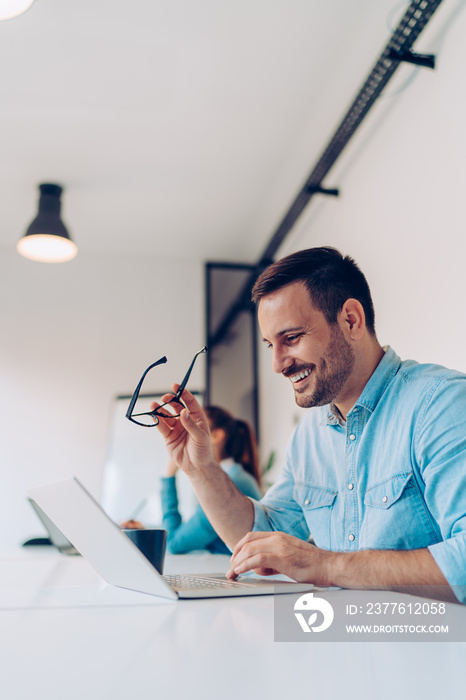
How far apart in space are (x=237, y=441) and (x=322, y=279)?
1.44 m

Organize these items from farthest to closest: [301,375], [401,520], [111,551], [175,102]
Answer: [175,102]
[301,375]
[401,520]
[111,551]

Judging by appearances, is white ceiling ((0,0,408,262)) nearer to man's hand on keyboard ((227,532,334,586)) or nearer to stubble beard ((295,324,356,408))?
stubble beard ((295,324,356,408))

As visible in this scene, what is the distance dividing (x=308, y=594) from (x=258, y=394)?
400 centimetres

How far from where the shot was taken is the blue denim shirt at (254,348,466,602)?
1006mm

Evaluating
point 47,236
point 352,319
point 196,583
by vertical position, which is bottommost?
point 196,583

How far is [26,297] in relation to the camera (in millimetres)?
4695

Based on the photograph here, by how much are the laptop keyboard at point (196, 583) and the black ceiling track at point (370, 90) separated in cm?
201

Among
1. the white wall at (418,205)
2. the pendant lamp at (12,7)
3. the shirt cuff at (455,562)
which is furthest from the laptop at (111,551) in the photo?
the pendant lamp at (12,7)

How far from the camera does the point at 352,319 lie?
1.43m

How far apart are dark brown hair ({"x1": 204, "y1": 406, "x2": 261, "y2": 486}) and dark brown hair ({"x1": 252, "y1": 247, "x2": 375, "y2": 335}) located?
1351mm

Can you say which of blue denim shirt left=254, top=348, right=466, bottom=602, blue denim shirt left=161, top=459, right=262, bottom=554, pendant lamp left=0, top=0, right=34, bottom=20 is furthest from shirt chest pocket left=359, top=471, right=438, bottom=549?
pendant lamp left=0, top=0, right=34, bottom=20

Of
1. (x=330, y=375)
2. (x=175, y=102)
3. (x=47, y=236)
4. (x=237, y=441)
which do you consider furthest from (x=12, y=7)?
(x=237, y=441)

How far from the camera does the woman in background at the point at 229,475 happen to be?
2076 millimetres

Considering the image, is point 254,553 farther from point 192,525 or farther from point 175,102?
point 175,102
